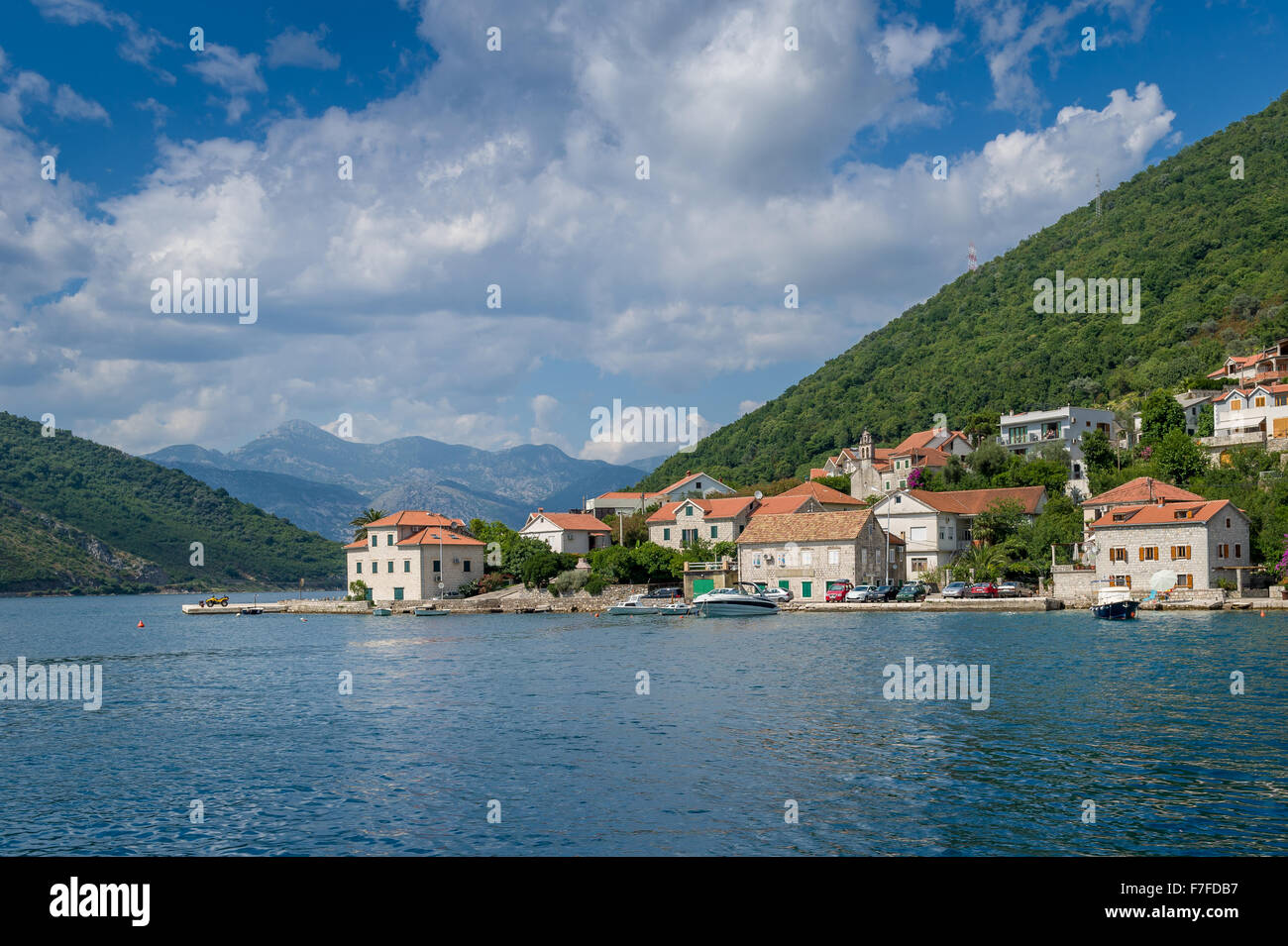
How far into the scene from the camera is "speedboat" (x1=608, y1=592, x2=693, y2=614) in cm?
7188

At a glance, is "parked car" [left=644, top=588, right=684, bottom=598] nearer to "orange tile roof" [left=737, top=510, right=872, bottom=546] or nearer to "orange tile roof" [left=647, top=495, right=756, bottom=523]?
"orange tile roof" [left=737, top=510, right=872, bottom=546]

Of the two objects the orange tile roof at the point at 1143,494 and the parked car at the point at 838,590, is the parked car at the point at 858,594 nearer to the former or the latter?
the parked car at the point at 838,590

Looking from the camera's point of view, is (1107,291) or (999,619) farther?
(1107,291)

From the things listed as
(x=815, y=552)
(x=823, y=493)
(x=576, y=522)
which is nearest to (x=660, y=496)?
(x=576, y=522)

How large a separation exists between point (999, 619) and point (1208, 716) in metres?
32.9

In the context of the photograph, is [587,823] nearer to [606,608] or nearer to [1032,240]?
[606,608]

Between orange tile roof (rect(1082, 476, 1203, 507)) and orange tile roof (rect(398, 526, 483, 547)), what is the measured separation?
2125 inches

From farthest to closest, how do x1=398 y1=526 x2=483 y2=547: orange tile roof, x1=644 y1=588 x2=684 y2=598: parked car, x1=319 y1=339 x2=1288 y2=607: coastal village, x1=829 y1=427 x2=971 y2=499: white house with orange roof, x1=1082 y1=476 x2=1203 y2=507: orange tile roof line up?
1. x1=829 y1=427 x2=971 y2=499: white house with orange roof
2. x1=398 y1=526 x2=483 y2=547: orange tile roof
3. x1=644 y1=588 x2=684 y2=598: parked car
4. x1=1082 y1=476 x2=1203 y2=507: orange tile roof
5. x1=319 y1=339 x2=1288 y2=607: coastal village

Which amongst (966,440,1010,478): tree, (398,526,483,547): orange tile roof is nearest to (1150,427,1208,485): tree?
(966,440,1010,478): tree

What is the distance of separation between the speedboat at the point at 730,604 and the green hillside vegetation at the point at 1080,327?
156ft

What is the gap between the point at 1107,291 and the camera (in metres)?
128

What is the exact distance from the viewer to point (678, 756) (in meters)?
19.9

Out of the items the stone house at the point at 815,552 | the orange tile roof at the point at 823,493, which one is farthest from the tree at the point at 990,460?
the stone house at the point at 815,552
